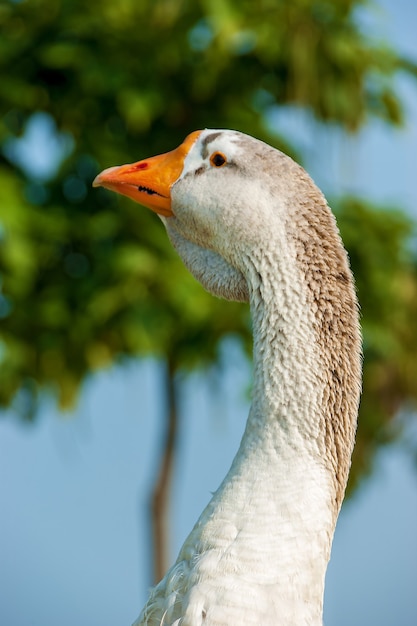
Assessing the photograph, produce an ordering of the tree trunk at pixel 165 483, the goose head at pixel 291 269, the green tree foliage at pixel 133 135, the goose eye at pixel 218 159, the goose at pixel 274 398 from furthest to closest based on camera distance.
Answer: the tree trunk at pixel 165 483
the green tree foliage at pixel 133 135
the goose eye at pixel 218 159
the goose head at pixel 291 269
the goose at pixel 274 398

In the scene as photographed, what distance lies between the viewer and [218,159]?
9.09 feet

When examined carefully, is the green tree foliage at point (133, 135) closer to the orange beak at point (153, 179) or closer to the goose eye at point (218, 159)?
the orange beak at point (153, 179)

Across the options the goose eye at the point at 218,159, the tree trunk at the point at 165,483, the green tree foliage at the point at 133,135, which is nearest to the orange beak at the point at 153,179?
the goose eye at the point at 218,159

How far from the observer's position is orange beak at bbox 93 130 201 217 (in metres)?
2.88

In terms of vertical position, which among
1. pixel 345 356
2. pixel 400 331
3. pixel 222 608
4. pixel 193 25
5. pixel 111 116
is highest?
pixel 193 25

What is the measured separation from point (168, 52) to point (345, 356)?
6307mm

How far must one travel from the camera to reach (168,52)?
8422mm

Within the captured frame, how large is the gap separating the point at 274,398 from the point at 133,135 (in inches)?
264

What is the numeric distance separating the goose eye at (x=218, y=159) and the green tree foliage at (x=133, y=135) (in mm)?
5213

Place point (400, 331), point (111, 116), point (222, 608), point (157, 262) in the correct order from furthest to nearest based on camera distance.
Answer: point (400, 331)
point (111, 116)
point (157, 262)
point (222, 608)

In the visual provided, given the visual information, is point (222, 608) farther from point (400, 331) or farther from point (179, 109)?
point (400, 331)

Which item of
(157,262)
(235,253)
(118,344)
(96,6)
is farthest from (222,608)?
(96,6)

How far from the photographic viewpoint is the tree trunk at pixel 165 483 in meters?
9.60

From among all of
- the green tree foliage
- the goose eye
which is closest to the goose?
the goose eye
